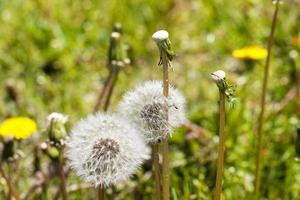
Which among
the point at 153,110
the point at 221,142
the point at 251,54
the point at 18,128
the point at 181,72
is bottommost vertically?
the point at 221,142

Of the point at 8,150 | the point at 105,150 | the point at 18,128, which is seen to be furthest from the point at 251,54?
the point at 105,150

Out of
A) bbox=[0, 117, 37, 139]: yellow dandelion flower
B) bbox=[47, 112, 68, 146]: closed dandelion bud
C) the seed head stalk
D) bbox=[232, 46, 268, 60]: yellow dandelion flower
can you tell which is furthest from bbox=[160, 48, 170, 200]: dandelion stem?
bbox=[232, 46, 268, 60]: yellow dandelion flower

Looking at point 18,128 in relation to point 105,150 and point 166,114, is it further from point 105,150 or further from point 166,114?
point 166,114

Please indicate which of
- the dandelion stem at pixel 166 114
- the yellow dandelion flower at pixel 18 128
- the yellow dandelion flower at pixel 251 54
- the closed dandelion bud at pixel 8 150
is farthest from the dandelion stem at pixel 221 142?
the yellow dandelion flower at pixel 251 54

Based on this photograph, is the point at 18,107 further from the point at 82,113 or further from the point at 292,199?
the point at 292,199

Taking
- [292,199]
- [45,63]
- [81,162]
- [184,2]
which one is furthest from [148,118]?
[184,2]

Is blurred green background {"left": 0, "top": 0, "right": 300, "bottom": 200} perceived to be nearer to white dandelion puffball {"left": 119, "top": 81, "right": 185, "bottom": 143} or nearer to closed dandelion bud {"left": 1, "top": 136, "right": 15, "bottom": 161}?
closed dandelion bud {"left": 1, "top": 136, "right": 15, "bottom": 161}

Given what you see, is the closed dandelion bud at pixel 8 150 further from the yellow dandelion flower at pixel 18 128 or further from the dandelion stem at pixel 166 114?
the dandelion stem at pixel 166 114
